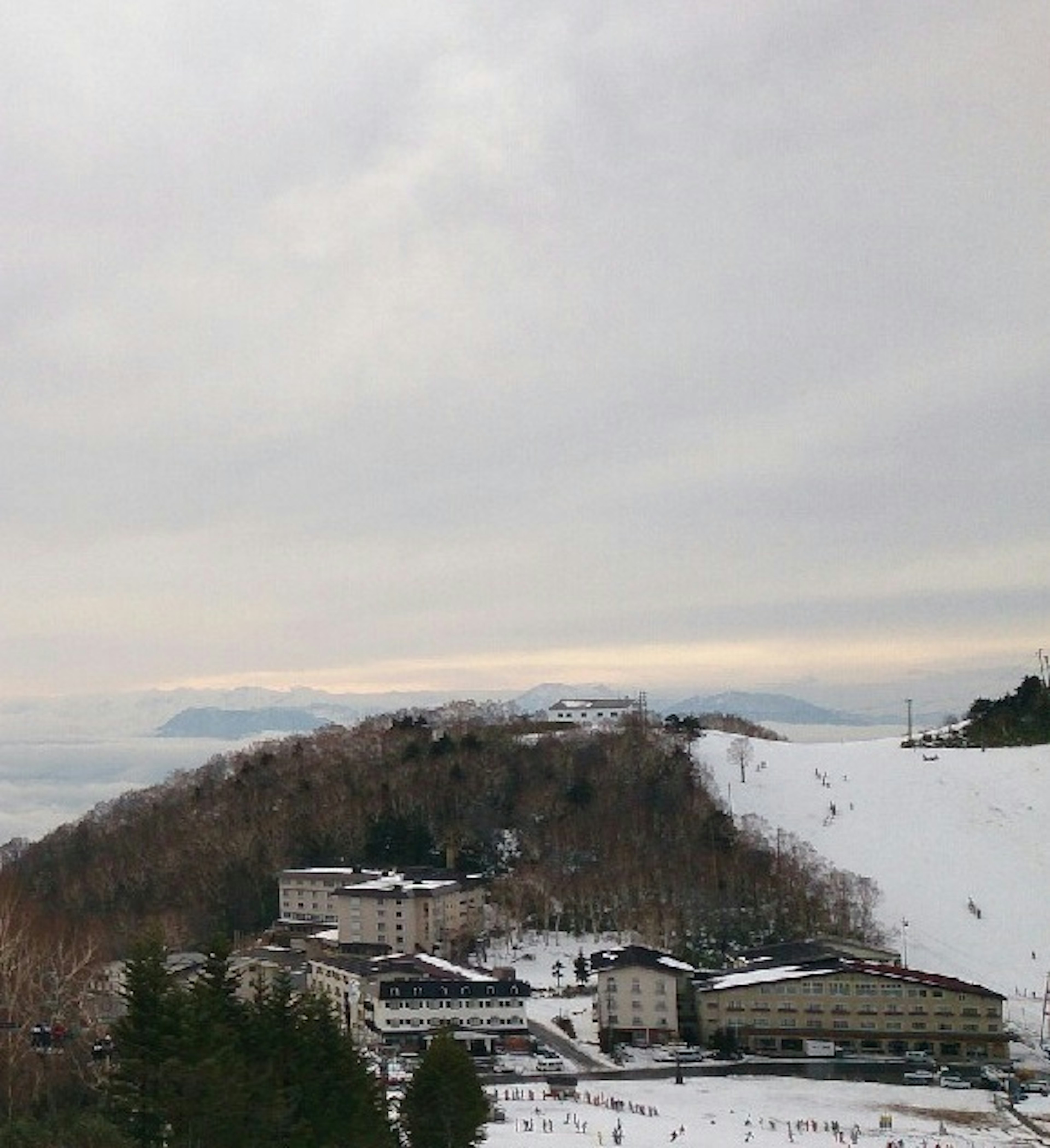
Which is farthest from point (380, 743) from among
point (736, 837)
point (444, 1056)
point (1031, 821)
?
point (444, 1056)

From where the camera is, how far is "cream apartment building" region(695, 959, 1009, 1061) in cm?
5356

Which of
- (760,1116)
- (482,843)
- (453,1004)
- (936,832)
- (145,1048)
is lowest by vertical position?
(760,1116)

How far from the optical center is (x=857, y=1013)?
54.5 meters

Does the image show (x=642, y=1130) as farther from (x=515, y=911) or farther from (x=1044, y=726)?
(x=1044, y=726)

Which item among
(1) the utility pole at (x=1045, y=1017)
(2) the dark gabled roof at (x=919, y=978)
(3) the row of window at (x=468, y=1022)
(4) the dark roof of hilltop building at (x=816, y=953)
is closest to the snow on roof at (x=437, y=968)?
(3) the row of window at (x=468, y=1022)

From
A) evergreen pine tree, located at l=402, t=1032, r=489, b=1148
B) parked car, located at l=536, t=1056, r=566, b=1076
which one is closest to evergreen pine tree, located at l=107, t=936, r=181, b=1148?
evergreen pine tree, located at l=402, t=1032, r=489, b=1148

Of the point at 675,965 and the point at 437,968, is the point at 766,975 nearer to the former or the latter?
the point at 675,965

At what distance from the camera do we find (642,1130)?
36.9 metres

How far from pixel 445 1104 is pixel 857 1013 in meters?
30.5

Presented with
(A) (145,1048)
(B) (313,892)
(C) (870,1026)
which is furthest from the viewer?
(B) (313,892)

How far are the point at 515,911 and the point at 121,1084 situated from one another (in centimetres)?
5008

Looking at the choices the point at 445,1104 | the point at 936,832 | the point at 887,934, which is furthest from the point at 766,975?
the point at 936,832

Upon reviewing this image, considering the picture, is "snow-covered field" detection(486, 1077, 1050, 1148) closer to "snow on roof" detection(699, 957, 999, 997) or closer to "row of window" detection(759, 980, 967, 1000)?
"row of window" detection(759, 980, 967, 1000)

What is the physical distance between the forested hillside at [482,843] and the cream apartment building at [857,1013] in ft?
42.3
